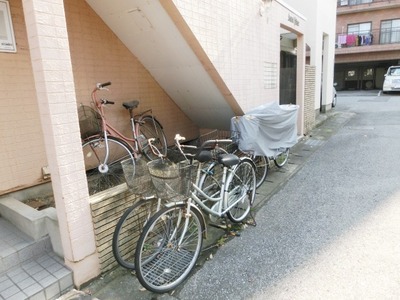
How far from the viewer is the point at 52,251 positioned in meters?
3.06

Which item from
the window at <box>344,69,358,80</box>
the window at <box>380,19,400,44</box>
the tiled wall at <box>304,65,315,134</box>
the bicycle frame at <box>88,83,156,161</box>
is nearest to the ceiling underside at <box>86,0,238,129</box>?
the bicycle frame at <box>88,83,156,161</box>

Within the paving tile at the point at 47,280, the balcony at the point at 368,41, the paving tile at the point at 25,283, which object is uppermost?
the balcony at the point at 368,41

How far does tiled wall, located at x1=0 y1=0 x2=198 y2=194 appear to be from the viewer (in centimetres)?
354

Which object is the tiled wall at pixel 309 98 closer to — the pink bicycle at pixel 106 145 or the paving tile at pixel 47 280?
the pink bicycle at pixel 106 145

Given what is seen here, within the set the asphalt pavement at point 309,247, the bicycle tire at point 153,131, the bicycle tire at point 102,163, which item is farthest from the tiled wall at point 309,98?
the bicycle tire at point 102,163

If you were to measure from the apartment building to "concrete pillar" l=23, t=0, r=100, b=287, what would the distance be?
85.0ft

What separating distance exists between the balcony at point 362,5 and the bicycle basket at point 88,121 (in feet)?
91.4

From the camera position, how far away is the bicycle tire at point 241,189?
386 centimetres

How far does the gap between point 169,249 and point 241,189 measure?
1478mm

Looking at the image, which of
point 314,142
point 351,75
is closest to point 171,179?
point 314,142

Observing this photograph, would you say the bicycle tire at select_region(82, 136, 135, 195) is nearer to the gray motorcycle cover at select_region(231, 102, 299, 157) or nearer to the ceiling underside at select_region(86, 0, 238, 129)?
the ceiling underside at select_region(86, 0, 238, 129)

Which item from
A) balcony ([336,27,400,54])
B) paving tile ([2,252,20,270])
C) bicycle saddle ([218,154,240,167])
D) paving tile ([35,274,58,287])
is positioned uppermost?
balcony ([336,27,400,54])

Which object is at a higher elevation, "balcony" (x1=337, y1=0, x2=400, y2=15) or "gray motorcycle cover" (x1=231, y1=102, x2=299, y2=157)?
"balcony" (x1=337, y1=0, x2=400, y2=15)

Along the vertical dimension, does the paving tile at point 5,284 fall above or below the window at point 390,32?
below
